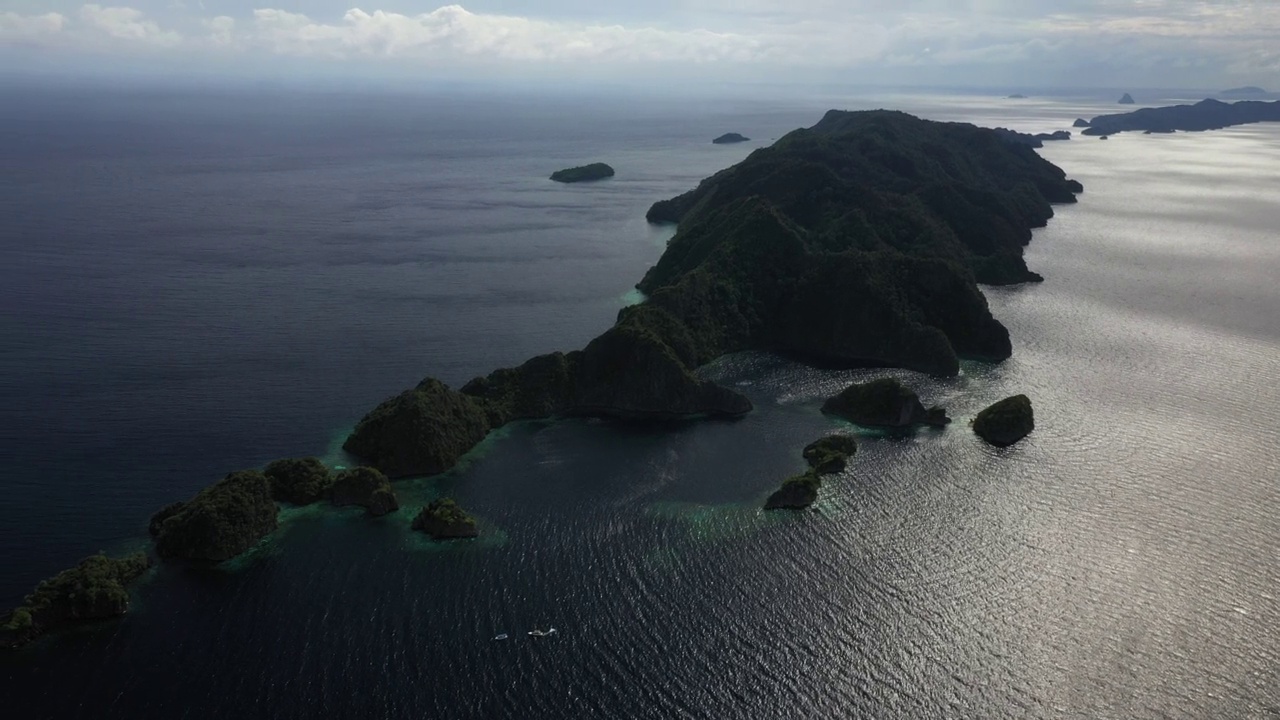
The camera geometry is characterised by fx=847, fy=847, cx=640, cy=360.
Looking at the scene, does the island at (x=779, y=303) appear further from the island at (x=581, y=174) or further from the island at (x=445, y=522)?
the island at (x=581, y=174)

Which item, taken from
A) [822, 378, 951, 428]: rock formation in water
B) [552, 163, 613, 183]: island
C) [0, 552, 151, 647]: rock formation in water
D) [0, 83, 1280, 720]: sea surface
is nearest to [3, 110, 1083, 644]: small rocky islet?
[0, 552, 151, 647]: rock formation in water

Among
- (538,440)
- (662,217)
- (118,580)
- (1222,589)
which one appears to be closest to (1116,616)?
(1222,589)

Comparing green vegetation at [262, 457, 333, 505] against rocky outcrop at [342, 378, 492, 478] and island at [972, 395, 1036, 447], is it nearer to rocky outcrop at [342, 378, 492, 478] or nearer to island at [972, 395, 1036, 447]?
rocky outcrop at [342, 378, 492, 478]

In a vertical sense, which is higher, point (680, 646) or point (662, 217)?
point (662, 217)

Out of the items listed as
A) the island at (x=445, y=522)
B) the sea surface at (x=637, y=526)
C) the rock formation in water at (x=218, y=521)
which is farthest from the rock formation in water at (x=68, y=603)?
the island at (x=445, y=522)

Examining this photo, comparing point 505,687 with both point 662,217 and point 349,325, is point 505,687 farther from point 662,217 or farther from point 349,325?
point 662,217

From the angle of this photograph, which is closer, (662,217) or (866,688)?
(866,688)

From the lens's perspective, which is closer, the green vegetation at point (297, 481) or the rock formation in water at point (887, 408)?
the green vegetation at point (297, 481)
